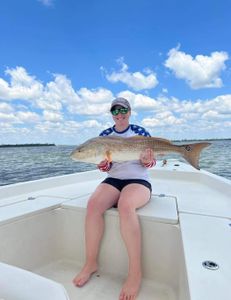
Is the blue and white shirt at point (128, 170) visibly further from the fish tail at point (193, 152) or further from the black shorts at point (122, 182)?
the fish tail at point (193, 152)

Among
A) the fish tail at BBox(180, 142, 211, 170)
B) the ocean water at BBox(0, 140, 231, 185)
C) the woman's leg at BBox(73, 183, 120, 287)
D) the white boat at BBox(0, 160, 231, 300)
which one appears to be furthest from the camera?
the ocean water at BBox(0, 140, 231, 185)

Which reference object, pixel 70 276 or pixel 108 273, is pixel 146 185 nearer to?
pixel 108 273

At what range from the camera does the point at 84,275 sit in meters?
2.16

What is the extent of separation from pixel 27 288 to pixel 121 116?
199 cm

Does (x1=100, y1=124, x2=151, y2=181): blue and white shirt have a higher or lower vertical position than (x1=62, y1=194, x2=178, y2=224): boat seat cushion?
higher

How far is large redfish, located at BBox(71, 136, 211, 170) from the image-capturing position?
2.29 m

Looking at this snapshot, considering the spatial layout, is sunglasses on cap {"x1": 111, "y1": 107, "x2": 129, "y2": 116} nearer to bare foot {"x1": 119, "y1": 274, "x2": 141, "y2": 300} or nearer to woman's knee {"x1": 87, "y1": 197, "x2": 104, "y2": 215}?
woman's knee {"x1": 87, "y1": 197, "x2": 104, "y2": 215}

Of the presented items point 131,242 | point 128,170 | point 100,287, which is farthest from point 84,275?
point 128,170

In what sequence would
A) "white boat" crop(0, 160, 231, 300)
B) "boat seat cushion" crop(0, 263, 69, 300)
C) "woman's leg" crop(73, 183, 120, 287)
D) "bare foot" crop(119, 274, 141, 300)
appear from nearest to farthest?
"boat seat cushion" crop(0, 263, 69, 300) < "white boat" crop(0, 160, 231, 300) < "bare foot" crop(119, 274, 141, 300) < "woman's leg" crop(73, 183, 120, 287)

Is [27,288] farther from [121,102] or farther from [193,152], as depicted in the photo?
[121,102]

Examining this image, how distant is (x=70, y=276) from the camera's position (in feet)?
7.52

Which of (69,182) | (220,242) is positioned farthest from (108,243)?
(69,182)

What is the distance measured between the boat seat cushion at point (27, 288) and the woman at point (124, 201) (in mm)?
1188

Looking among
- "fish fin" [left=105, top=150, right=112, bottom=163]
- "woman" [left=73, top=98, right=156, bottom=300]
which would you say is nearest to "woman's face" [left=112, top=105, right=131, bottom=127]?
"woman" [left=73, top=98, right=156, bottom=300]
